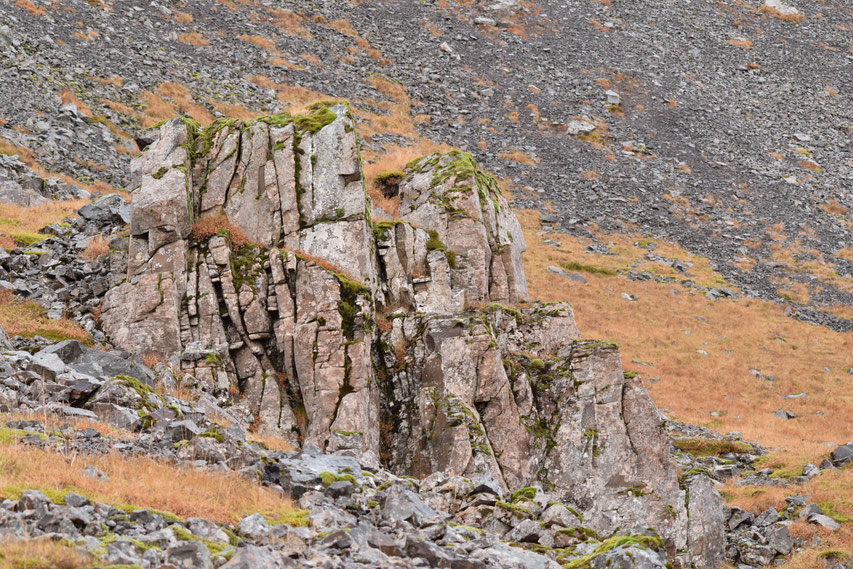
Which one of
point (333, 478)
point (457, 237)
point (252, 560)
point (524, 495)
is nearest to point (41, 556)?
point (252, 560)

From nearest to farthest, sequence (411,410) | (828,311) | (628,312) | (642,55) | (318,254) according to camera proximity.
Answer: (411,410), (318,254), (628,312), (828,311), (642,55)

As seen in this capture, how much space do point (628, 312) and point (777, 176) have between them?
31202mm

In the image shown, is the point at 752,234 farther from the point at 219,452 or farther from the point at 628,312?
the point at 219,452

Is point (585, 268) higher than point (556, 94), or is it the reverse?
point (556, 94)

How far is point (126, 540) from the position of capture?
851cm

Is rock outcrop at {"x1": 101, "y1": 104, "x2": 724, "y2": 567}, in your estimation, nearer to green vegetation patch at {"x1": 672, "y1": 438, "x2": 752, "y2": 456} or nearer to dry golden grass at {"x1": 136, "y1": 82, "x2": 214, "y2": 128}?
green vegetation patch at {"x1": 672, "y1": 438, "x2": 752, "y2": 456}

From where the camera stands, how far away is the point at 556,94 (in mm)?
73562

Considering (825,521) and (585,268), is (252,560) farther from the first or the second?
(585,268)

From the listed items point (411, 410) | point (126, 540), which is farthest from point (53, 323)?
point (126, 540)

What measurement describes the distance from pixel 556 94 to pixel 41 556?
71.1 m

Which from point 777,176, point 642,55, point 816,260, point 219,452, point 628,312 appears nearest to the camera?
point 219,452

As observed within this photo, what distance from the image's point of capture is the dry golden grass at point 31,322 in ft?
62.7

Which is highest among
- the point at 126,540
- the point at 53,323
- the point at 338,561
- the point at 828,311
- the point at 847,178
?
the point at 126,540

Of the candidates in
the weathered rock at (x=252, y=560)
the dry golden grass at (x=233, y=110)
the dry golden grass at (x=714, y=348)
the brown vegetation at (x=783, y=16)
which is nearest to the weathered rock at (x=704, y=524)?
the dry golden grass at (x=714, y=348)
